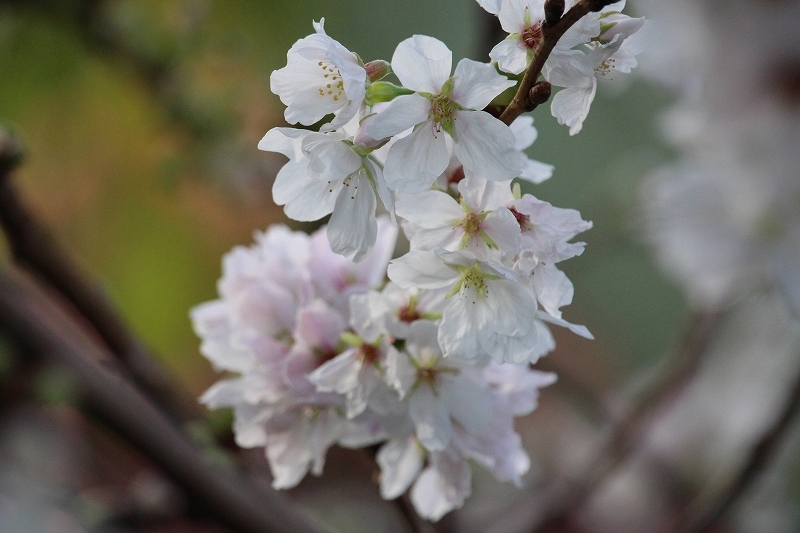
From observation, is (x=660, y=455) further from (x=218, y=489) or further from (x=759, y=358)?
(x=218, y=489)

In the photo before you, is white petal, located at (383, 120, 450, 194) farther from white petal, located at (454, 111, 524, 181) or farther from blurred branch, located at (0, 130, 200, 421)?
blurred branch, located at (0, 130, 200, 421)

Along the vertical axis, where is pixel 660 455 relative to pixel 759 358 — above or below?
below

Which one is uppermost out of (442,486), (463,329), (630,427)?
(463,329)

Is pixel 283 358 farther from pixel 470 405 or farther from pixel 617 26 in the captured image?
pixel 617 26

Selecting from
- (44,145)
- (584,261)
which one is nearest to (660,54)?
(584,261)

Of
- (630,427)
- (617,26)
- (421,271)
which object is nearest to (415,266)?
(421,271)

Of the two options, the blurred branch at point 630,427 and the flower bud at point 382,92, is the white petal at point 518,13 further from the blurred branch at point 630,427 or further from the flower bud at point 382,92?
the blurred branch at point 630,427

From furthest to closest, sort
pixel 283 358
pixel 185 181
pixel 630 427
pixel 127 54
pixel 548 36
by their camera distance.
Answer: pixel 185 181, pixel 127 54, pixel 630 427, pixel 283 358, pixel 548 36

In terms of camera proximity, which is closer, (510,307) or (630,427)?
(510,307)
